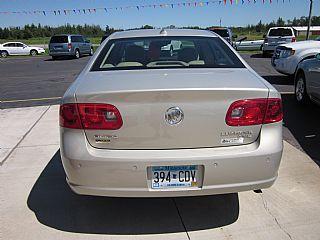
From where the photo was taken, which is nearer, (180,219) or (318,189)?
(180,219)

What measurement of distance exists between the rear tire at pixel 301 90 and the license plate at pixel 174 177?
4896 mm

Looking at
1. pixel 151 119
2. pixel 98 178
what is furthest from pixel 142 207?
pixel 151 119

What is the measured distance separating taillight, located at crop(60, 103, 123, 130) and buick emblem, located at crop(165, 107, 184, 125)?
13.4 inches

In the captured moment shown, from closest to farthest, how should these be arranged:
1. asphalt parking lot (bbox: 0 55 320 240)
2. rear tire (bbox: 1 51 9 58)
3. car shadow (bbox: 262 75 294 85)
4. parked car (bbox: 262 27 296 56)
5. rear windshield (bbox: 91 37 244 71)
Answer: asphalt parking lot (bbox: 0 55 320 240)
rear windshield (bbox: 91 37 244 71)
car shadow (bbox: 262 75 294 85)
parked car (bbox: 262 27 296 56)
rear tire (bbox: 1 51 9 58)

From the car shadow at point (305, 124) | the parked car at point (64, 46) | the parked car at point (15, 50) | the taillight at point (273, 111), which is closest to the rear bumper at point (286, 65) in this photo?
the car shadow at point (305, 124)

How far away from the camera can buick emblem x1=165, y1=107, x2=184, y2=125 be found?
2.51 metres

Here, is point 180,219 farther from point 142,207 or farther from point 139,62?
point 139,62

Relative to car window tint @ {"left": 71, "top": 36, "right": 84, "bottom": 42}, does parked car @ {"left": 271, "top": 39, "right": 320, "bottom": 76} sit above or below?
above

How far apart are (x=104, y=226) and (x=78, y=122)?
0.99 meters

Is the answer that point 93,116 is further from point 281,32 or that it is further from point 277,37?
point 281,32

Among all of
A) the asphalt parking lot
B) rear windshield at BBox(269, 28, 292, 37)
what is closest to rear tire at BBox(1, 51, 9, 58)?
rear windshield at BBox(269, 28, 292, 37)

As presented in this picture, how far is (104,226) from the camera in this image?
300 cm

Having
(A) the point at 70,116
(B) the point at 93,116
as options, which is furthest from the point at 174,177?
(A) the point at 70,116

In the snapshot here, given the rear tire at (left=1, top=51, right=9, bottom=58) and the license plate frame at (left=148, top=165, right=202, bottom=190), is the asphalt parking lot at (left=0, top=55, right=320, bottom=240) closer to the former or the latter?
the license plate frame at (left=148, top=165, right=202, bottom=190)
